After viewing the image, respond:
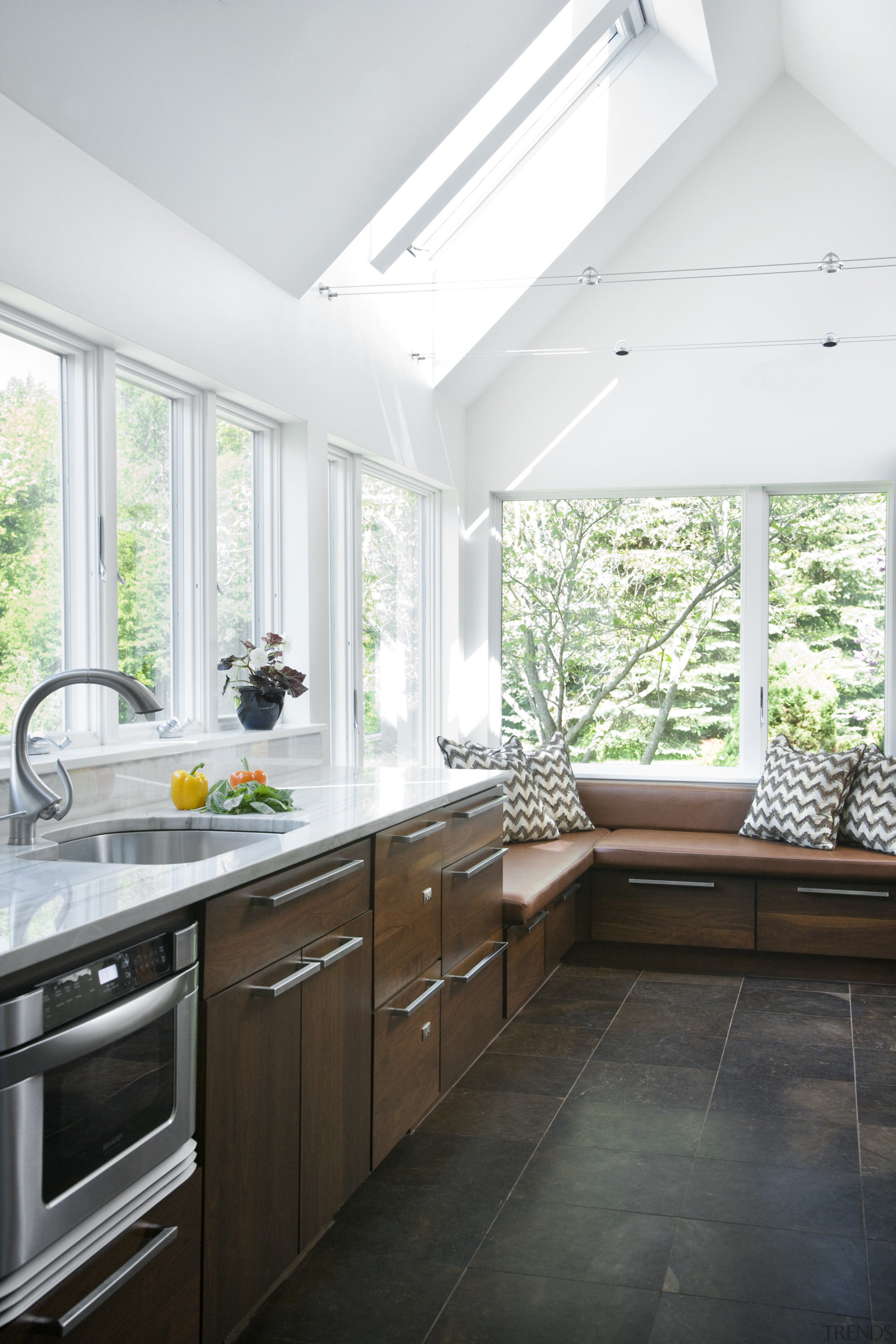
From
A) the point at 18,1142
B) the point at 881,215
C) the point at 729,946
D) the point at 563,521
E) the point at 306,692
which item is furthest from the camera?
the point at 563,521

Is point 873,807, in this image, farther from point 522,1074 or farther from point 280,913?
point 280,913

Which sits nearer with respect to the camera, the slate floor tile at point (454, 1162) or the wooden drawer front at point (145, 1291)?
the wooden drawer front at point (145, 1291)

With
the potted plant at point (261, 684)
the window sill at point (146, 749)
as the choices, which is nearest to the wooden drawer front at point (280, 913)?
the window sill at point (146, 749)

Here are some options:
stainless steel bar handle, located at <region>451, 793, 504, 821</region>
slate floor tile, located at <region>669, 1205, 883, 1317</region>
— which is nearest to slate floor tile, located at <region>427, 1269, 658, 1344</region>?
slate floor tile, located at <region>669, 1205, 883, 1317</region>

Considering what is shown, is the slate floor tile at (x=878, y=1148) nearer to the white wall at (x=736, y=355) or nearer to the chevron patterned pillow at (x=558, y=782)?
the chevron patterned pillow at (x=558, y=782)

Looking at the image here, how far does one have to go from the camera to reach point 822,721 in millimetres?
5352

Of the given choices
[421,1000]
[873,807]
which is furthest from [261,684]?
[873,807]

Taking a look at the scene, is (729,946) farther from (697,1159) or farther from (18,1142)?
(18,1142)

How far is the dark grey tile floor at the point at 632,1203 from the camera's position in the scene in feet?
6.93

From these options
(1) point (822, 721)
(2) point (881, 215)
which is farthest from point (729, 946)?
(2) point (881, 215)

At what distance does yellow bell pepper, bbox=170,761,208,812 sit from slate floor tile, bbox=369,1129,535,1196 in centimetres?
99

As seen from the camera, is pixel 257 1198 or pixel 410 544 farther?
pixel 410 544

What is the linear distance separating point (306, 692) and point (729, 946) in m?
2.06

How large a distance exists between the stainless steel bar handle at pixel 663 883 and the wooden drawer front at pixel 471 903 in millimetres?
1084
